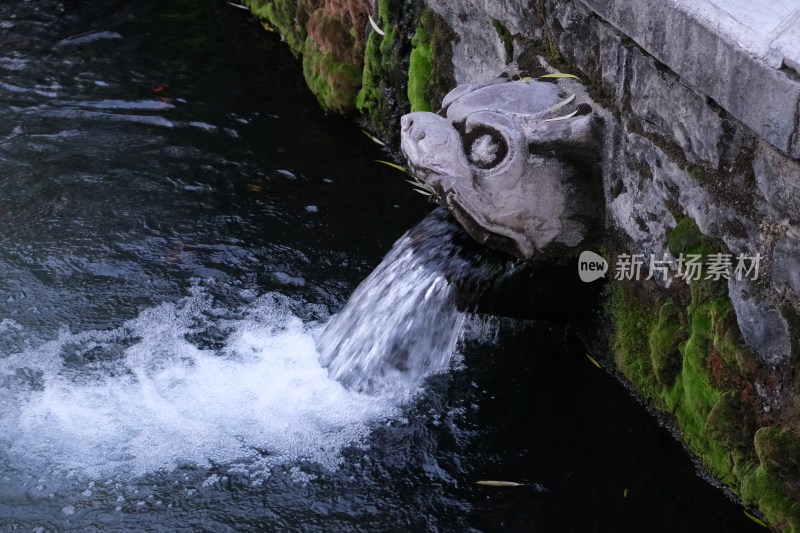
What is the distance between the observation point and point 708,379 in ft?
11.9

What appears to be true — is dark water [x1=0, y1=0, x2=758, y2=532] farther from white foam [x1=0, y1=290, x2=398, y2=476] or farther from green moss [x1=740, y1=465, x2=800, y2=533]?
green moss [x1=740, y1=465, x2=800, y2=533]

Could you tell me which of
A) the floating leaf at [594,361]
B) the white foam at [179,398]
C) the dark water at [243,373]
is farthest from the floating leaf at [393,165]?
the floating leaf at [594,361]

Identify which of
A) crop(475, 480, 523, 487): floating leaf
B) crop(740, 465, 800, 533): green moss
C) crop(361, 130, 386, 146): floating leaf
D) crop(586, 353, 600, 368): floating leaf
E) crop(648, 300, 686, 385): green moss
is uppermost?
crop(648, 300, 686, 385): green moss

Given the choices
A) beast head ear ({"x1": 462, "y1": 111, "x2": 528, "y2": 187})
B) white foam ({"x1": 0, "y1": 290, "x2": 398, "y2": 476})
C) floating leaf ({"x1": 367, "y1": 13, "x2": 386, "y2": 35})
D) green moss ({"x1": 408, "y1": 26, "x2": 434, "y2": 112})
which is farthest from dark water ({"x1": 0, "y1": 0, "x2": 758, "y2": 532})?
beast head ear ({"x1": 462, "y1": 111, "x2": 528, "y2": 187})

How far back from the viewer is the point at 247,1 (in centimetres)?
868

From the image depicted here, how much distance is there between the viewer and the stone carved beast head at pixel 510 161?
12.3 ft

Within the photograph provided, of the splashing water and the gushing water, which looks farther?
the splashing water

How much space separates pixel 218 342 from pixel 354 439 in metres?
0.97

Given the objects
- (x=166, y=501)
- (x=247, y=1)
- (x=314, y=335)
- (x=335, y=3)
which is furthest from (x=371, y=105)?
(x=166, y=501)

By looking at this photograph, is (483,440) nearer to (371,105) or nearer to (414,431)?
(414,431)

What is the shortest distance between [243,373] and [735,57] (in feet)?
8.50

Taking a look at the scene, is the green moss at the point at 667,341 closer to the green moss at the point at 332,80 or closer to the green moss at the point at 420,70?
the green moss at the point at 420,70

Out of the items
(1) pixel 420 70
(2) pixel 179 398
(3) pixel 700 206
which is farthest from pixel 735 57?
(1) pixel 420 70

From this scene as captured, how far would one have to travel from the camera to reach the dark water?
372cm
